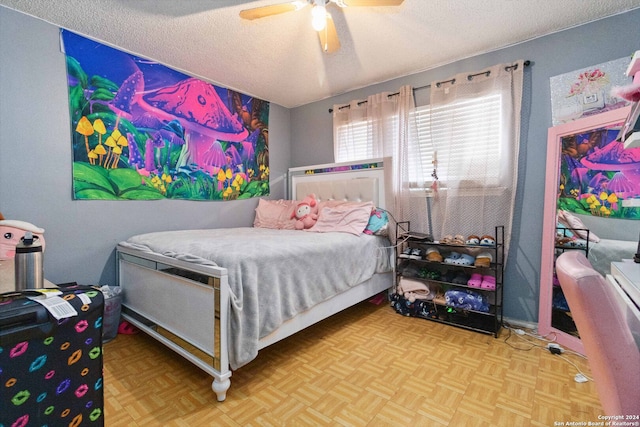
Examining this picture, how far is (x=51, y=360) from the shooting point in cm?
74

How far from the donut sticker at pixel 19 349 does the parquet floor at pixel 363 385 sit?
955mm

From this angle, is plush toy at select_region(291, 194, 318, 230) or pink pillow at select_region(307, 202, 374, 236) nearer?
pink pillow at select_region(307, 202, 374, 236)

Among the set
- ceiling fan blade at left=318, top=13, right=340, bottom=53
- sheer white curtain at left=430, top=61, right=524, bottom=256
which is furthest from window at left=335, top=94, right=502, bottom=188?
ceiling fan blade at left=318, top=13, right=340, bottom=53

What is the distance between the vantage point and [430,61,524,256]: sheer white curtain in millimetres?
2445

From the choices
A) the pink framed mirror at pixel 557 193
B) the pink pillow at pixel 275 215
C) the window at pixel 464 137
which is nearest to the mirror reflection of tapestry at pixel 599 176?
the pink framed mirror at pixel 557 193

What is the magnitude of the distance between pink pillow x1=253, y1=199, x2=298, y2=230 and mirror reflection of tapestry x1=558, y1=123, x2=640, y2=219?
2325 mm

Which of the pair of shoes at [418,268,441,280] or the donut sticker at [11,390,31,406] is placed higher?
the donut sticker at [11,390,31,406]

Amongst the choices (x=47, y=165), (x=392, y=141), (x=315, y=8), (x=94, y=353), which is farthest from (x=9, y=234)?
(x=392, y=141)

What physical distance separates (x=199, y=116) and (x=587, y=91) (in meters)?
3.38

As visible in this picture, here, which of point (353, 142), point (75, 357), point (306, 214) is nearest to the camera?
point (75, 357)

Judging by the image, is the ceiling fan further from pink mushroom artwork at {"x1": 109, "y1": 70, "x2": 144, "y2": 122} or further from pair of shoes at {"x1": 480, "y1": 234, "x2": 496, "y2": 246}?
pair of shoes at {"x1": 480, "y1": 234, "x2": 496, "y2": 246}

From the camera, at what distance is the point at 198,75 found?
120 inches

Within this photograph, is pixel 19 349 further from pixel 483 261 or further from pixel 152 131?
pixel 483 261

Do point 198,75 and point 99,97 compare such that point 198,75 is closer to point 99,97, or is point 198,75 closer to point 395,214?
point 99,97
